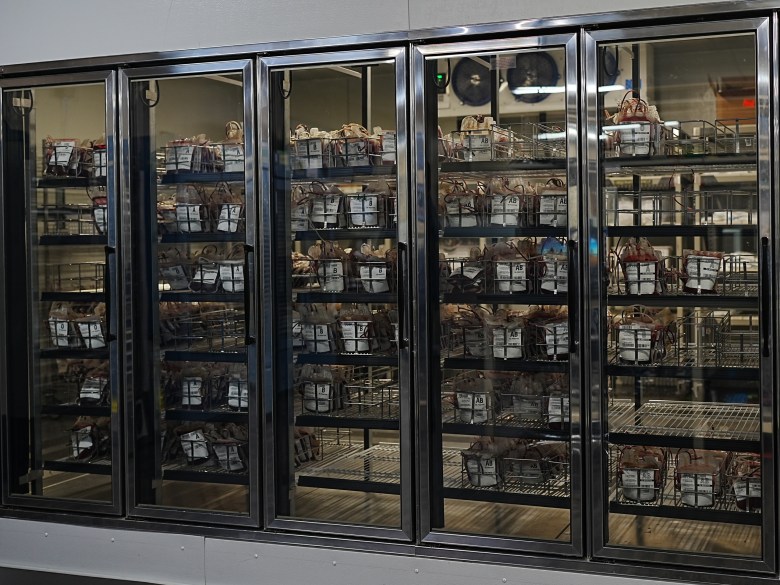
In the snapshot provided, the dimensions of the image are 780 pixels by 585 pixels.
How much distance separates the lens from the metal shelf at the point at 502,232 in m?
3.64

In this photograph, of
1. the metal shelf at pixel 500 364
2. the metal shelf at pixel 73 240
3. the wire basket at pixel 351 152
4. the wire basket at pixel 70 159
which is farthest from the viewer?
the wire basket at pixel 70 159

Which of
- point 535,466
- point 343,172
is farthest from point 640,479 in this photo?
point 343,172

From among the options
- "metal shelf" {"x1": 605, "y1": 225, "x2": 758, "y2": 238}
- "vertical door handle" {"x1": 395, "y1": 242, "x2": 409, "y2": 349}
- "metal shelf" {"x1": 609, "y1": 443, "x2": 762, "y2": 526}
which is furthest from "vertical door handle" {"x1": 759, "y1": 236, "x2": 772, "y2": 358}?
"vertical door handle" {"x1": 395, "y1": 242, "x2": 409, "y2": 349}

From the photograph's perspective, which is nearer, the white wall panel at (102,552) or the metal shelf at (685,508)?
the metal shelf at (685,508)

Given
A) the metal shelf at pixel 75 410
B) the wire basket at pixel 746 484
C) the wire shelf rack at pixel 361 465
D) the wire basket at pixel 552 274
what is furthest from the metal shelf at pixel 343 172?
the wire basket at pixel 746 484

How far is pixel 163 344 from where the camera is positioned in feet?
14.4

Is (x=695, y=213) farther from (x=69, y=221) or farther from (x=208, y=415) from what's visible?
(x=69, y=221)

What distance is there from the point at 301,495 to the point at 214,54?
2066 millimetres

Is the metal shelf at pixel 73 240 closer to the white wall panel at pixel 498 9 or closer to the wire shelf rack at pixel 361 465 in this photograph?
the wire shelf rack at pixel 361 465

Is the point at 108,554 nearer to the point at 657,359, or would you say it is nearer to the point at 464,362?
the point at 464,362

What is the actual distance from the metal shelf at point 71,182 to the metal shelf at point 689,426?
2.61 m

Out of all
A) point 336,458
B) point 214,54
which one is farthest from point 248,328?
point 214,54

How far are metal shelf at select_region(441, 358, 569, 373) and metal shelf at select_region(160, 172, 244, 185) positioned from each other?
1.25m

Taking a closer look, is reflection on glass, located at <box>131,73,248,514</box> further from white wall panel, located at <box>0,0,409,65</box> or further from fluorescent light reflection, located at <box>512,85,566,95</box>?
fluorescent light reflection, located at <box>512,85,566,95</box>
